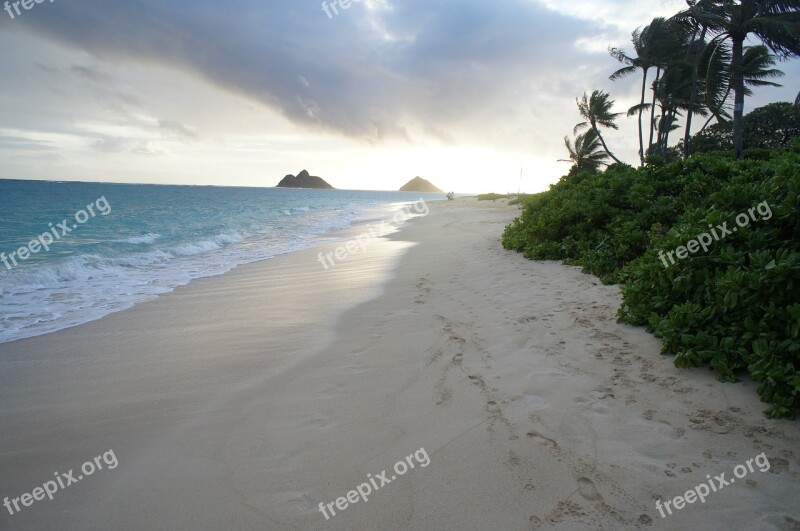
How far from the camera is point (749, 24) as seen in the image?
1509cm

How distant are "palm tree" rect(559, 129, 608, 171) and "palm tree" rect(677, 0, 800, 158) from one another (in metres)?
19.5

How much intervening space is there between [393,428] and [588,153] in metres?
39.8

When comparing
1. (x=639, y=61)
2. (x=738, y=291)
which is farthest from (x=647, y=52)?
(x=738, y=291)

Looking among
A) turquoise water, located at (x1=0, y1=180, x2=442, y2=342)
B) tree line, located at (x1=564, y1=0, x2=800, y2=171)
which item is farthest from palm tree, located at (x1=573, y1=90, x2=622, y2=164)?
turquoise water, located at (x1=0, y1=180, x2=442, y2=342)

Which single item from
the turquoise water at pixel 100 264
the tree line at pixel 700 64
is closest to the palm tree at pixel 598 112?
the tree line at pixel 700 64

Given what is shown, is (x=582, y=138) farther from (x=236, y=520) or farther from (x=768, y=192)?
(x=236, y=520)

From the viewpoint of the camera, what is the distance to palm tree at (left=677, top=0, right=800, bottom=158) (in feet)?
47.4

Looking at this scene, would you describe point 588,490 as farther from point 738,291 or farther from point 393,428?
point 738,291

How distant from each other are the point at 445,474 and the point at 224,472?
145 cm

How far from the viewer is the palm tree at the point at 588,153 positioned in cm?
3622

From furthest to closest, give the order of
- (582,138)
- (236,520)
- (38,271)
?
1. (582,138)
2. (38,271)
3. (236,520)

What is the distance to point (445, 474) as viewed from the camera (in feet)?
8.32

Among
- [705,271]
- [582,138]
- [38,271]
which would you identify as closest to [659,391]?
[705,271]

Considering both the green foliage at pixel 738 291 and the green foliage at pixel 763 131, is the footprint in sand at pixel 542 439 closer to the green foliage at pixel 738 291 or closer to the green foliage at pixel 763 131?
the green foliage at pixel 738 291
